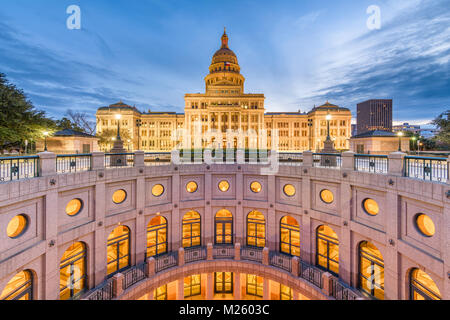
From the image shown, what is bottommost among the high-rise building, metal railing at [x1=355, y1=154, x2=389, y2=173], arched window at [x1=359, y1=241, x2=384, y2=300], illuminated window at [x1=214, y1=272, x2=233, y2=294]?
illuminated window at [x1=214, y1=272, x2=233, y2=294]

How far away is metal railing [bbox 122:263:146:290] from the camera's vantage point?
41.0 feet

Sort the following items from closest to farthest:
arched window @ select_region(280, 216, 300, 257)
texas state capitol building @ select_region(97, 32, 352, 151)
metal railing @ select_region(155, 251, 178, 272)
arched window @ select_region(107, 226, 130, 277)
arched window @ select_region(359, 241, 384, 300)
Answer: arched window @ select_region(359, 241, 384, 300), arched window @ select_region(107, 226, 130, 277), metal railing @ select_region(155, 251, 178, 272), arched window @ select_region(280, 216, 300, 257), texas state capitol building @ select_region(97, 32, 352, 151)

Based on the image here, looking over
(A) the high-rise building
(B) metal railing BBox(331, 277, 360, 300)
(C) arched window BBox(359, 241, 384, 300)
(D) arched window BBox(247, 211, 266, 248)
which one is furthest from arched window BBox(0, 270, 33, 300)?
(A) the high-rise building

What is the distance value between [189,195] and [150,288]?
6.79m

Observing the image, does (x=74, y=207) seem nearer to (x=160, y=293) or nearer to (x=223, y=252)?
(x=160, y=293)

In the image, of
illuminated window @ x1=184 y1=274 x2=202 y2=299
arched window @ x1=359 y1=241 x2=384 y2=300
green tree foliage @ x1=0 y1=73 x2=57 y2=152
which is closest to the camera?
arched window @ x1=359 y1=241 x2=384 y2=300

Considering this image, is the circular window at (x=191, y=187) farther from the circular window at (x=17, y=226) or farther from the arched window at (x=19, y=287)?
the arched window at (x=19, y=287)

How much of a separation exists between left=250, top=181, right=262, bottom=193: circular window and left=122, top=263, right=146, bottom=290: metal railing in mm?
9890

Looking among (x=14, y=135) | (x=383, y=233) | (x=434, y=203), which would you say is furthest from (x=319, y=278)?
(x=14, y=135)

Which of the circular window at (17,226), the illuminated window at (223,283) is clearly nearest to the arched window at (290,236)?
the illuminated window at (223,283)

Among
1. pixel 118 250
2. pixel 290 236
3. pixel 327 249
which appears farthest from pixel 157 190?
pixel 327 249

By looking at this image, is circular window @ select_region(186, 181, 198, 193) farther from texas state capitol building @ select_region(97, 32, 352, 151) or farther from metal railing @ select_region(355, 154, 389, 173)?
texas state capitol building @ select_region(97, 32, 352, 151)

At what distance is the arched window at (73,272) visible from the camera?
11.0 m

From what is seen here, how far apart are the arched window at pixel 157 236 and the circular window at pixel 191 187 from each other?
2.99 metres
